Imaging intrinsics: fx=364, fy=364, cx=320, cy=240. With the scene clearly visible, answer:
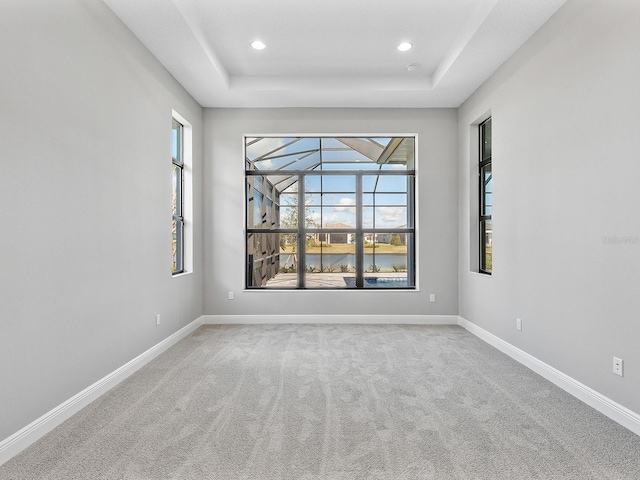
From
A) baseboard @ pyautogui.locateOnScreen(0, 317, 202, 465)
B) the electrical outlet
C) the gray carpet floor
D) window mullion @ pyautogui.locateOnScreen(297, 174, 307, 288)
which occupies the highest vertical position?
window mullion @ pyautogui.locateOnScreen(297, 174, 307, 288)

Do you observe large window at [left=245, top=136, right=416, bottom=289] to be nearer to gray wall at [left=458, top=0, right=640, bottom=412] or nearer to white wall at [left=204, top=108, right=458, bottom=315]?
white wall at [left=204, top=108, right=458, bottom=315]

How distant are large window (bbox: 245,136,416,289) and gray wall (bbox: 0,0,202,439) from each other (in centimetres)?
170

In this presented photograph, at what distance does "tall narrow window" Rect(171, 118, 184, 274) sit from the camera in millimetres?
4324

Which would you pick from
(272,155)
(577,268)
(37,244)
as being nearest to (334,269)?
(272,155)

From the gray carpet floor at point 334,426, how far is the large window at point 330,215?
177 cm

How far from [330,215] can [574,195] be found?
119 inches

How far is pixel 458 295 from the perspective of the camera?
16.0 ft

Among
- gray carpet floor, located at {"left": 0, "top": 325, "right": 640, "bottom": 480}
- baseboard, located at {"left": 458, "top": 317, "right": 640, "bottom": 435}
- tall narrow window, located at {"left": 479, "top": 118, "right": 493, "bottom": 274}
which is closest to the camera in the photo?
gray carpet floor, located at {"left": 0, "top": 325, "right": 640, "bottom": 480}

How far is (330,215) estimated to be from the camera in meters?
5.16

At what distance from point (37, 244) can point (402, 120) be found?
4221mm

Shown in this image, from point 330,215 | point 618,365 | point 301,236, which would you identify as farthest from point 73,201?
point 618,365

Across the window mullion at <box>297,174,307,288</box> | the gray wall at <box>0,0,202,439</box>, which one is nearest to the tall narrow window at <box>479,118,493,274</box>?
the window mullion at <box>297,174,307,288</box>

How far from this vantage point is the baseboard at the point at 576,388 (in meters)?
2.19

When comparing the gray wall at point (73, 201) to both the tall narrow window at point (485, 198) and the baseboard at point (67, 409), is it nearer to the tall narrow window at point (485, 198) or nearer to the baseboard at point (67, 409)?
the baseboard at point (67, 409)
